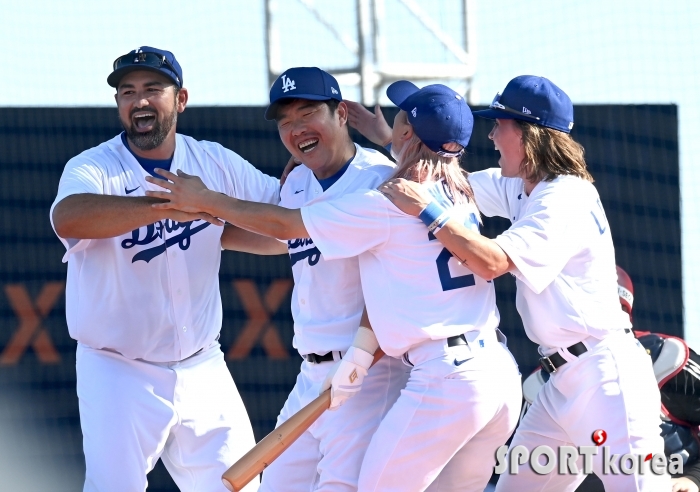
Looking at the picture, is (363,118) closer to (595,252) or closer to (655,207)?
(595,252)

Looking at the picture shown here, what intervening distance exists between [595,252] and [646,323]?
107 inches

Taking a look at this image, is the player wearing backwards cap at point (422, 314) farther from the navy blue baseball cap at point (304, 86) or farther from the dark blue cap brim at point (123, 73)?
the dark blue cap brim at point (123, 73)

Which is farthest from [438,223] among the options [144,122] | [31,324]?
[31,324]

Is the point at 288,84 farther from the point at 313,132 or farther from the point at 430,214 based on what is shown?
the point at 430,214

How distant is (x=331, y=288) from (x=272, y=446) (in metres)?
0.58

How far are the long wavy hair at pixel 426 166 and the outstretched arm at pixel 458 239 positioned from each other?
0.09m

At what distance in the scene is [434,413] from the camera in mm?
3121

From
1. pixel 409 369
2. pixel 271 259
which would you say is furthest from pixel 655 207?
pixel 409 369

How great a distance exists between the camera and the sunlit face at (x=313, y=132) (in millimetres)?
3553

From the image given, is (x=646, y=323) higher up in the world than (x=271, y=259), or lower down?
lower down

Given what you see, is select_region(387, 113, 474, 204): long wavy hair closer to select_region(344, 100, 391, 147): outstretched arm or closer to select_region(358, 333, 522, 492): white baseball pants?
select_region(358, 333, 522, 492): white baseball pants

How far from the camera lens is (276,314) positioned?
18.8 ft

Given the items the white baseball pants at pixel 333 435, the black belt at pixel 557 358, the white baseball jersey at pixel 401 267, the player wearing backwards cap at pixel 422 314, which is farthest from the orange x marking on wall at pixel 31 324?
the black belt at pixel 557 358

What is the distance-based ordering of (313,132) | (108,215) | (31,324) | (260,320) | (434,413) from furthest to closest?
(260,320), (31,324), (313,132), (108,215), (434,413)
